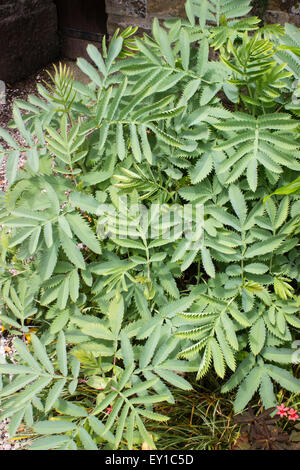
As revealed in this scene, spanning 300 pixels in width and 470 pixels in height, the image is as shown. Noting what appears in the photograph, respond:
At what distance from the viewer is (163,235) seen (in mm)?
1621

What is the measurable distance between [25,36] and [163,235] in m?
3.04

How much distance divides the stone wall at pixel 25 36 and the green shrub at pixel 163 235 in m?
2.33

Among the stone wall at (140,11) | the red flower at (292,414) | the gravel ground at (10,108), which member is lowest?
the gravel ground at (10,108)

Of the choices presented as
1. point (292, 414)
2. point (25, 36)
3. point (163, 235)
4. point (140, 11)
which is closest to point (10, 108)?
point (25, 36)

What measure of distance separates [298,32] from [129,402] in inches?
55.0

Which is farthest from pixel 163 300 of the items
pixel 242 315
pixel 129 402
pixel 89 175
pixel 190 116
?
pixel 190 116

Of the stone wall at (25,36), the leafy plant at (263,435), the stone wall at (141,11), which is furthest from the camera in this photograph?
the stone wall at (25,36)

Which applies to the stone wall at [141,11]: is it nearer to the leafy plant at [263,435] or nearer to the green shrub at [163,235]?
the green shrub at [163,235]

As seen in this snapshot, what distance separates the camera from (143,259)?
5.22 ft

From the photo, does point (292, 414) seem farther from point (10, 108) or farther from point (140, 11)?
point (10, 108)

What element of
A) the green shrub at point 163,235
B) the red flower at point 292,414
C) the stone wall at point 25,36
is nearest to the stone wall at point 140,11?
the stone wall at point 25,36

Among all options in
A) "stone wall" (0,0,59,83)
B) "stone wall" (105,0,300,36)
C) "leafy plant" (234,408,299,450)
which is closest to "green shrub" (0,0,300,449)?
"leafy plant" (234,408,299,450)

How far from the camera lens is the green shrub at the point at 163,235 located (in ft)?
4.79

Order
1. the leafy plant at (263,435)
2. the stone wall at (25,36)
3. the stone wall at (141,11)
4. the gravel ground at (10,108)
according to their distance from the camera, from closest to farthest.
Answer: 1. the leafy plant at (263,435)
2. the gravel ground at (10,108)
3. the stone wall at (141,11)
4. the stone wall at (25,36)
